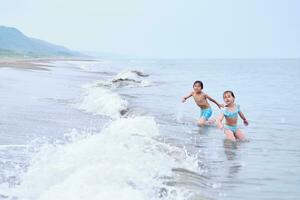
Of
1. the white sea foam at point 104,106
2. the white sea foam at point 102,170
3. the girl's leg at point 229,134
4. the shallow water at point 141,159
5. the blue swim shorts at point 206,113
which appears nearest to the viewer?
the white sea foam at point 102,170

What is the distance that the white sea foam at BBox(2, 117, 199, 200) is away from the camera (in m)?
5.83

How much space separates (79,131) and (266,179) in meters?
5.15

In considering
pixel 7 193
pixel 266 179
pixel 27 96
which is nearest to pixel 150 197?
pixel 7 193

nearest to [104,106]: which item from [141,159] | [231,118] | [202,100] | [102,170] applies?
[202,100]

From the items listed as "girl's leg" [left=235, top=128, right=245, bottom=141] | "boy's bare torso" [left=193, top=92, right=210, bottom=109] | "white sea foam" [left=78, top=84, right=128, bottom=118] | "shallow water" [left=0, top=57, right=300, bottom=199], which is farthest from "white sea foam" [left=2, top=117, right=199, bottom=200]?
"white sea foam" [left=78, top=84, right=128, bottom=118]

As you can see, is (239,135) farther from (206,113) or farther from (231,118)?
(206,113)

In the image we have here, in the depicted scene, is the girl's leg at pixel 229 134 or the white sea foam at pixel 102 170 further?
the girl's leg at pixel 229 134

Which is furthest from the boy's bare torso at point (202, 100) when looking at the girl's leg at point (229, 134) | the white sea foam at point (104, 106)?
the girl's leg at point (229, 134)

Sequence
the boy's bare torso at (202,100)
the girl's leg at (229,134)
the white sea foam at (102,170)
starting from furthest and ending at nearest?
the boy's bare torso at (202,100) < the girl's leg at (229,134) < the white sea foam at (102,170)

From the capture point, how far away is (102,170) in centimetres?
651

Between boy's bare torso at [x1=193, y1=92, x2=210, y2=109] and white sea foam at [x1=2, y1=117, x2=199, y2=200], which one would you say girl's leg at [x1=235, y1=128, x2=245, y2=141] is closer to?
white sea foam at [x1=2, y1=117, x2=199, y2=200]

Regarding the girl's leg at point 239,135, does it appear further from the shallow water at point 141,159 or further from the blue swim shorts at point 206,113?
the blue swim shorts at point 206,113

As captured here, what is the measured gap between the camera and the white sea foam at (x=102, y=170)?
19.1ft

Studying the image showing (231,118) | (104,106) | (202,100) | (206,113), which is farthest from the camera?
(104,106)
